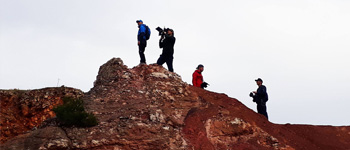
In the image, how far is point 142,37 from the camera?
16812 millimetres

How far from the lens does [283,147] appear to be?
1300 cm

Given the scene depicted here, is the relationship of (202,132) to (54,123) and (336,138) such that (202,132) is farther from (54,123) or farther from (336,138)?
(336,138)

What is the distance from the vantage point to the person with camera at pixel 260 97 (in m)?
15.9

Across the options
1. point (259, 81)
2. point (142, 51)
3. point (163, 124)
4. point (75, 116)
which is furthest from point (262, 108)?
point (75, 116)

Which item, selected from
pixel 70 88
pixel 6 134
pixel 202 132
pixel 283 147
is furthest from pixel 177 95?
pixel 6 134

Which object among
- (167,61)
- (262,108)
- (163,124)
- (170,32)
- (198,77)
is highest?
(170,32)

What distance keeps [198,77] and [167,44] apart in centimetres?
210

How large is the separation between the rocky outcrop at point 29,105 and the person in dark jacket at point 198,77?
5408mm

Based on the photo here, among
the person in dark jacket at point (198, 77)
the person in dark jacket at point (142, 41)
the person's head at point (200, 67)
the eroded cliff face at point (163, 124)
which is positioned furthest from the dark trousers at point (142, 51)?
the person's head at point (200, 67)

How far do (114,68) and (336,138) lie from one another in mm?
9749

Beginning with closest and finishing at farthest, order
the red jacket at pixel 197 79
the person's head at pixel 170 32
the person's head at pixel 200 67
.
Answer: the person's head at pixel 200 67
the red jacket at pixel 197 79
the person's head at pixel 170 32

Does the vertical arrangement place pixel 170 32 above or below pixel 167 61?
above

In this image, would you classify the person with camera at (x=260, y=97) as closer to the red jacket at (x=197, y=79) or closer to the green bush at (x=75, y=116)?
the red jacket at (x=197, y=79)

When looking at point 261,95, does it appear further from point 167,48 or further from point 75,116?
point 75,116
